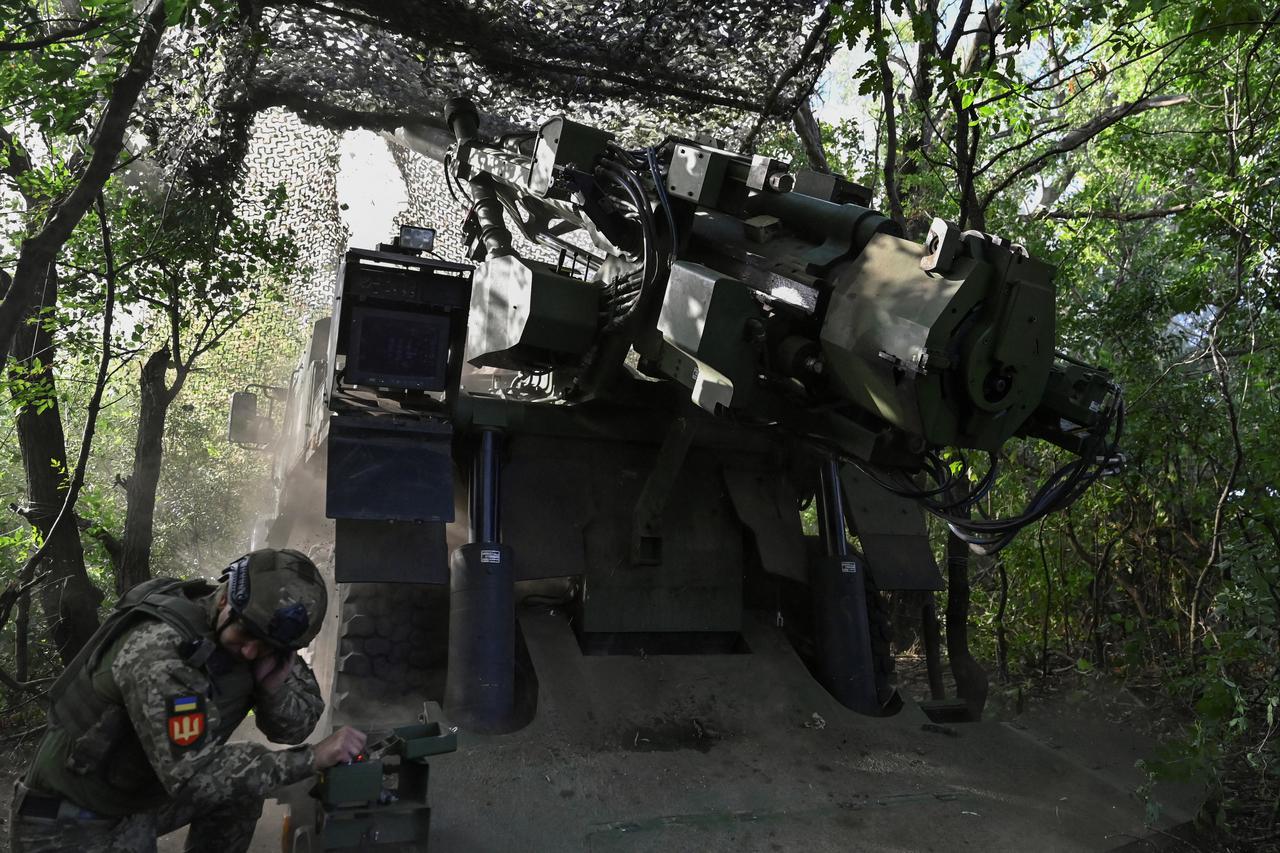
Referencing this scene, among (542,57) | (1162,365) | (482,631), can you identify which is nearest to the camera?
(482,631)

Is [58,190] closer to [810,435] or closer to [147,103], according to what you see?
[147,103]

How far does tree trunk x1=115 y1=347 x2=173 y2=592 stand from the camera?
8.12 metres

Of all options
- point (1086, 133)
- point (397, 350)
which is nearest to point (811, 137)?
point (1086, 133)

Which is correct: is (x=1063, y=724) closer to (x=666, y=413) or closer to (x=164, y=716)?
(x=666, y=413)

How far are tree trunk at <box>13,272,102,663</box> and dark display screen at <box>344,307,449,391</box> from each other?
118 inches

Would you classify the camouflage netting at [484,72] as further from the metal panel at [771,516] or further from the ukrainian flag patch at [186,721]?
the ukrainian flag patch at [186,721]

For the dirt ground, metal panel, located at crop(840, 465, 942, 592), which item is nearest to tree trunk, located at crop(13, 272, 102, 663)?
the dirt ground

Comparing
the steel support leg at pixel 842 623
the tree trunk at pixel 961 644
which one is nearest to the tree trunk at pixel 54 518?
the steel support leg at pixel 842 623

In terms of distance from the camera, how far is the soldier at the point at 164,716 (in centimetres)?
314

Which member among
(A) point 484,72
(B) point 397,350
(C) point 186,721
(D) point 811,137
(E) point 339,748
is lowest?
(E) point 339,748

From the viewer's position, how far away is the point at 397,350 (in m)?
5.51

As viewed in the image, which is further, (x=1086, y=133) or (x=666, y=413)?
(x=1086, y=133)

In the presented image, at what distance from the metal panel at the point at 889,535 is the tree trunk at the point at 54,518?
5232mm

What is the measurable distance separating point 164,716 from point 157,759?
13 centimetres
